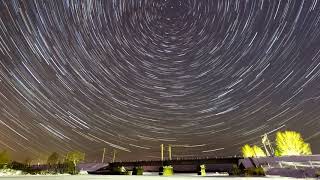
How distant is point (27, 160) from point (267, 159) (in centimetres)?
10135

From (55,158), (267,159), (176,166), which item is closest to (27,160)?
(55,158)

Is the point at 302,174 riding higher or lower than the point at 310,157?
lower

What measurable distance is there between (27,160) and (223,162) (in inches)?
3232

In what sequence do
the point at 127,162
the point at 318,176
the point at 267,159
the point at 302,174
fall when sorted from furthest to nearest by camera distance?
the point at 127,162 → the point at 267,159 → the point at 302,174 → the point at 318,176

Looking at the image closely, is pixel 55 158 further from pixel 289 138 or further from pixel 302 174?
pixel 302 174

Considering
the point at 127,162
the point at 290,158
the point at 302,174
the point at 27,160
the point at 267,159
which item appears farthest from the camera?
the point at 127,162

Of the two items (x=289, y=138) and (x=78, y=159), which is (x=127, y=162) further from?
(x=289, y=138)

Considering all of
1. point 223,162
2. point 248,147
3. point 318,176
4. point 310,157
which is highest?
point 248,147

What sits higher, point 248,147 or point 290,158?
point 248,147

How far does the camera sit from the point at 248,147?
11581cm

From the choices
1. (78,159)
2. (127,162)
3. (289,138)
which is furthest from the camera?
(127,162)

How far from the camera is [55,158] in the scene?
106 meters

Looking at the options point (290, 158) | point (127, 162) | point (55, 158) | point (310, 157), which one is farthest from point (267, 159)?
point (127, 162)

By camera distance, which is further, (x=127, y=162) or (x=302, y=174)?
(x=127, y=162)
